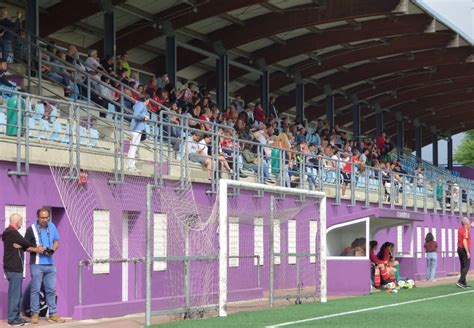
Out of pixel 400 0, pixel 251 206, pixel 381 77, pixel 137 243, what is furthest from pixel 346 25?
pixel 137 243

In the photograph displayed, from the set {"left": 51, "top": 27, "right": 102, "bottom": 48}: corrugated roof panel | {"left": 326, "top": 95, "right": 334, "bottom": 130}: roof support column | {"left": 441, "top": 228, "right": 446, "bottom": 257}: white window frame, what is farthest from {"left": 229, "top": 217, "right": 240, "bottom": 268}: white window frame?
{"left": 326, "top": 95, "right": 334, "bottom": 130}: roof support column

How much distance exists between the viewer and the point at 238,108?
3750 centimetres

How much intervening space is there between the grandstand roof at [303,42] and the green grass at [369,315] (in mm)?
11866

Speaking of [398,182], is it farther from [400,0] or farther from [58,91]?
[58,91]

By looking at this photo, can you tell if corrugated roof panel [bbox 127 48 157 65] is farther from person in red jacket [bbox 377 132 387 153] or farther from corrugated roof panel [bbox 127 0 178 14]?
person in red jacket [bbox 377 132 387 153]

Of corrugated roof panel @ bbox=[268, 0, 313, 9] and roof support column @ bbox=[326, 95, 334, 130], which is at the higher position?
corrugated roof panel @ bbox=[268, 0, 313, 9]

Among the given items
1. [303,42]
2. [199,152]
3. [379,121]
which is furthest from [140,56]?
[379,121]

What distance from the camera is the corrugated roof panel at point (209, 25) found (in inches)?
1406

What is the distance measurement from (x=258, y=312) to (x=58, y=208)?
13.3ft

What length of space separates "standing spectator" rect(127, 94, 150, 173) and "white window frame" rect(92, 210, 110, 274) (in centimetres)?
122

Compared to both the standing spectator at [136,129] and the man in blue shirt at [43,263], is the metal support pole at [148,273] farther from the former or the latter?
the standing spectator at [136,129]

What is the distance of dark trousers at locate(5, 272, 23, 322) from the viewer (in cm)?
1770

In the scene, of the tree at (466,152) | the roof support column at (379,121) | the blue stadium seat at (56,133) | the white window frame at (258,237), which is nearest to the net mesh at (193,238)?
the white window frame at (258,237)

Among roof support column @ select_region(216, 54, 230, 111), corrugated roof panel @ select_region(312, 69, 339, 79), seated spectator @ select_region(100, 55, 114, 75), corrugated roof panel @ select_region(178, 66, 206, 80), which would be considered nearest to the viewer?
seated spectator @ select_region(100, 55, 114, 75)
